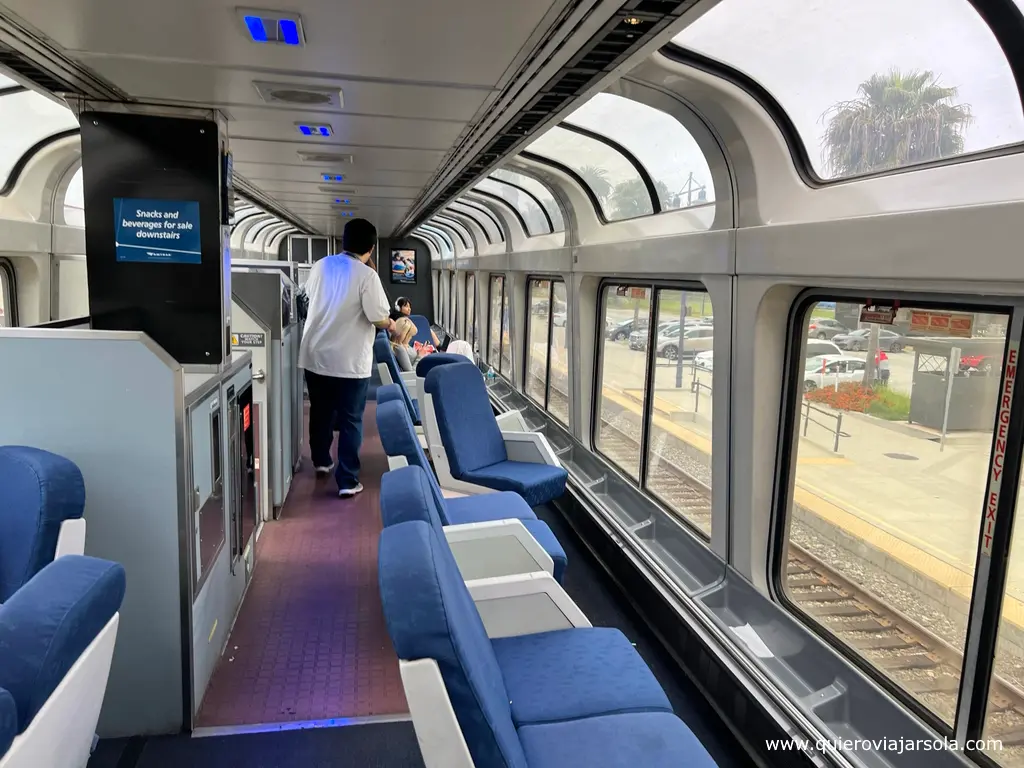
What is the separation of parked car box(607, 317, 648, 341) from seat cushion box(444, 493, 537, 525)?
1.65 metres

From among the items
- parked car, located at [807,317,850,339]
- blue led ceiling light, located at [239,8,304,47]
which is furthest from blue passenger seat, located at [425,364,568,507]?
blue led ceiling light, located at [239,8,304,47]

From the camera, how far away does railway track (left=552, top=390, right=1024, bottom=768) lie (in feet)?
7.04

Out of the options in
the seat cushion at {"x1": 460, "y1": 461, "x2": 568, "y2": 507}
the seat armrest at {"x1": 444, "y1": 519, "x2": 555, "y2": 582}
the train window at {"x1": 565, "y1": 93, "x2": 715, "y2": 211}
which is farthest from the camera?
the seat cushion at {"x1": 460, "y1": 461, "x2": 568, "y2": 507}

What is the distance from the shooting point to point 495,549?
10.3 ft

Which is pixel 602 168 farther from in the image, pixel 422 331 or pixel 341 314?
pixel 422 331

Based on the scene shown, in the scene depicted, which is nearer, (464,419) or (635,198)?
(464,419)

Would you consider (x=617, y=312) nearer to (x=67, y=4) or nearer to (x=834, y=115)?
(x=834, y=115)

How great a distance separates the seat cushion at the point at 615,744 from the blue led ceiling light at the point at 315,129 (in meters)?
2.83

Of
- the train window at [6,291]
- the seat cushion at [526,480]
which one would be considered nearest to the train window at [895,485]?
the seat cushion at [526,480]

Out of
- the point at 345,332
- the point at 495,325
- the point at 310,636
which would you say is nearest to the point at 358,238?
the point at 345,332

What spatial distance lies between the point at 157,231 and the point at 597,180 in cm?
325

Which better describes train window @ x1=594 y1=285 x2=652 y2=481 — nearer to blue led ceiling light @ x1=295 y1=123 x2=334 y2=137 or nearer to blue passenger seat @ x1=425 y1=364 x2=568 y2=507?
blue passenger seat @ x1=425 y1=364 x2=568 y2=507

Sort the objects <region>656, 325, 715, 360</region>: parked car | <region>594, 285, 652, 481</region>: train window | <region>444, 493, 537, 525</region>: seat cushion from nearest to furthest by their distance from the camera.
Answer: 1. <region>444, 493, 537, 525</region>: seat cushion
2. <region>656, 325, 715, 360</region>: parked car
3. <region>594, 285, 652, 481</region>: train window

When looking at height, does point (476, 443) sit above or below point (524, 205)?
below
